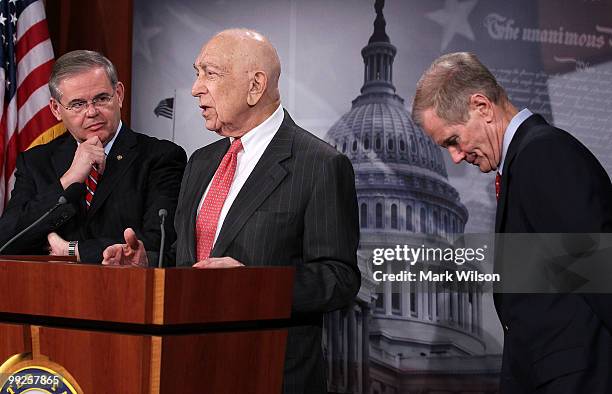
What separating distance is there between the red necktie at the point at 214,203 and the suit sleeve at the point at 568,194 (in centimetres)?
74

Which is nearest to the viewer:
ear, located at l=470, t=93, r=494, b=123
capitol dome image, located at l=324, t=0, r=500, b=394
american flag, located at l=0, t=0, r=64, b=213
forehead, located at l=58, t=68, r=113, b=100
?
ear, located at l=470, t=93, r=494, b=123

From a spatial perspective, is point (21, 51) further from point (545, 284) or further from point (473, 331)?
point (545, 284)

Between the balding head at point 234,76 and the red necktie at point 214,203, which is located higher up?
the balding head at point 234,76

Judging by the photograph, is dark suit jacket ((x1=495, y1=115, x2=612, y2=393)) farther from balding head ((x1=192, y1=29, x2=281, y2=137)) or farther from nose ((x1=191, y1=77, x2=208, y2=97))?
nose ((x1=191, y1=77, x2=208, y2=97))

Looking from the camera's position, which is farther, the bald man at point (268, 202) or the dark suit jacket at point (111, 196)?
the dark suit jacket at point (111, 196)

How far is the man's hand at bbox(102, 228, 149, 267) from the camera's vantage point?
1.94 metres

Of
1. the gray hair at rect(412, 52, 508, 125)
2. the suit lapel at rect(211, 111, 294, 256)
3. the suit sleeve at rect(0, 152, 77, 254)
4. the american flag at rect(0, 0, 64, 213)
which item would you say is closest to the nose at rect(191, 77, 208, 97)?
the suit lapel at rect(211, 111, 294, 256)

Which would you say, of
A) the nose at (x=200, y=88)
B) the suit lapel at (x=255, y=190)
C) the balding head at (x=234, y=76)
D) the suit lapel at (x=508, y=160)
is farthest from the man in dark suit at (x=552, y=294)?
the nose at (x=200, y=88)

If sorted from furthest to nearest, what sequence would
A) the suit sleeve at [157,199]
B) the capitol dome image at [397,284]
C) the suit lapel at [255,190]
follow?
the capitol dome image at [397,284]
the suit sleeve at [157,199]
the suit lapel at [255,190]

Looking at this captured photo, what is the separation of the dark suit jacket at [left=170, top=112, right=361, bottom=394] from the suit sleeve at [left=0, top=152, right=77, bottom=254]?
708 mm

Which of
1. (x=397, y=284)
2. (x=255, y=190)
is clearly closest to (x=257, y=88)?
(x=255, y=190)

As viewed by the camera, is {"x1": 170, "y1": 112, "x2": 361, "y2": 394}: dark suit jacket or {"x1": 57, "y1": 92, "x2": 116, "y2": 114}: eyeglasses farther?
{"x1": 57, "y1": 92, "x2": 116, "y2": 114}: eyeglasses

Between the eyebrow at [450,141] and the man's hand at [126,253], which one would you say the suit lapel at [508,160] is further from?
the man's hand at [126,253]

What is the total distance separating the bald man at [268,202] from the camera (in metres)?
2.00
